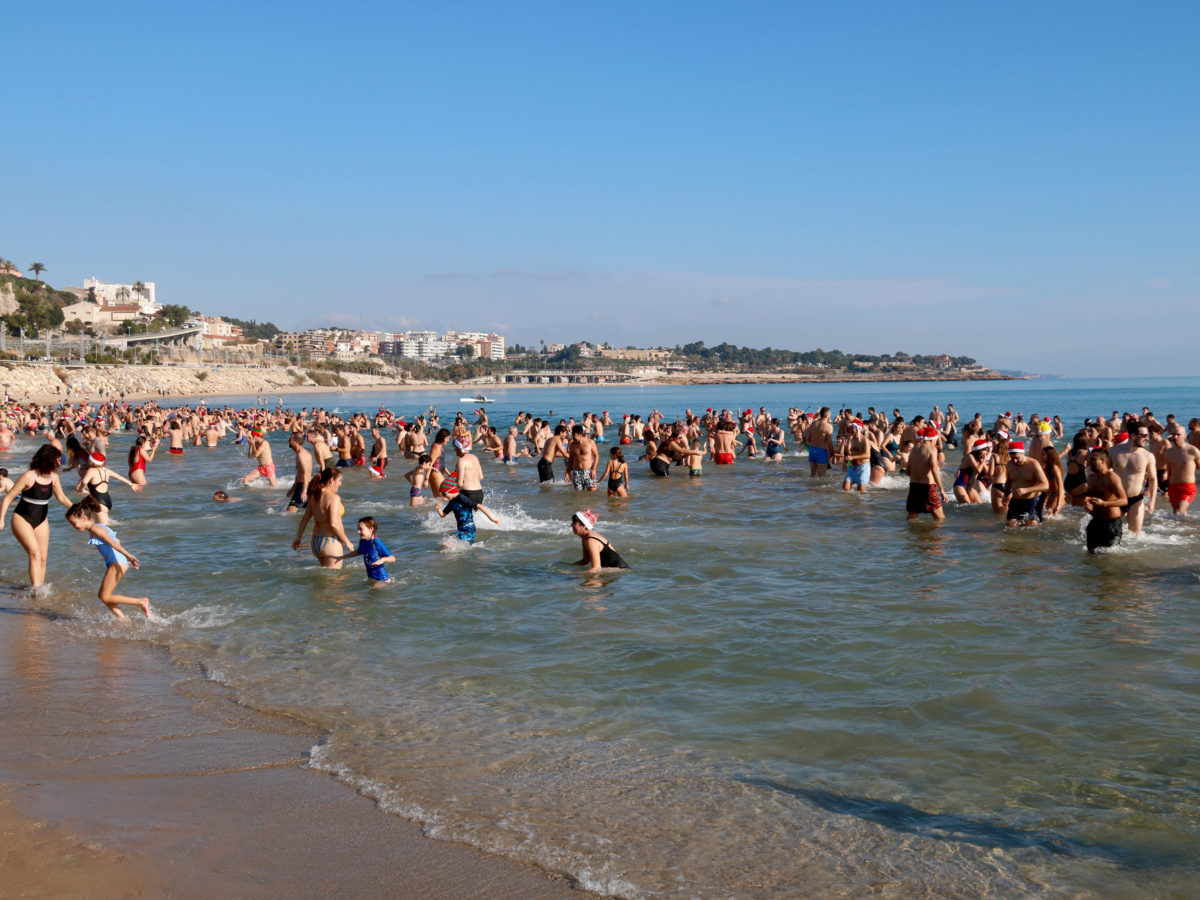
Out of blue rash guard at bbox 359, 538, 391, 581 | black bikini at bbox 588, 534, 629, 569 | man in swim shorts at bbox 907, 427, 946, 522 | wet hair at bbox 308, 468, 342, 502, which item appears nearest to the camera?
wet hair at bbox 308, 468, 342, 502

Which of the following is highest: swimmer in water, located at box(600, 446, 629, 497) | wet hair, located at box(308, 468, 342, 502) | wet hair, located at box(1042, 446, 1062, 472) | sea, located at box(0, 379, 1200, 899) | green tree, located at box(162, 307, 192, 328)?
green tree, located at box(162, 307, 192, 328)

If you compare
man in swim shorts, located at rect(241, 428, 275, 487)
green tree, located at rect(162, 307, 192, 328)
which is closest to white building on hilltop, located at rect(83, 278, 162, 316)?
green tree, located at rect(162, 307, 192, 328)

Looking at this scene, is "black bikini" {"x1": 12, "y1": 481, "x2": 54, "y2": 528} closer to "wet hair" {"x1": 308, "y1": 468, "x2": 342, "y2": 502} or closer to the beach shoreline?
"wet hair" {"x1": 308, "y1": 468, "x2": 342, "y2": 502}

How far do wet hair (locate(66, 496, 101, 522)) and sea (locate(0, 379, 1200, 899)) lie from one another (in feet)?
3.49

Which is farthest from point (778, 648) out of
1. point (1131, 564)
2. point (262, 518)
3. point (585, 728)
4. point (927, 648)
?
point (262, 518)

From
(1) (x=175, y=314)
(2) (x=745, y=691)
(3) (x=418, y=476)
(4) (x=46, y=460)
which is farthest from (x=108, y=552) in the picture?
(1) (x=175, y=314)

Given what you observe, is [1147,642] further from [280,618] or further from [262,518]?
[262,518]

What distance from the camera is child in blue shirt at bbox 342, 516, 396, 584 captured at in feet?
30.3

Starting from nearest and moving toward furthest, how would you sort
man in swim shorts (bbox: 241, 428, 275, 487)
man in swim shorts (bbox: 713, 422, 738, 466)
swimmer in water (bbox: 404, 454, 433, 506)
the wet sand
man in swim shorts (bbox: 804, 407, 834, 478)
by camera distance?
the wet sand < swimmer in water (bbox: 404, 454, 433, 506) < man in swim shorts (bbox: 241, 428, 275, 487) < man in swim shorts (bbox: 804, 407, 834, 478) < man in swim shorts (bbox: 713, 422, 738, 466)

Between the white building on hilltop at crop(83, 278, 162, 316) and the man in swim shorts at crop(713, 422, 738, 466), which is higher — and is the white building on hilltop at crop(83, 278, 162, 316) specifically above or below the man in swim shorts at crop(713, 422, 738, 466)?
above

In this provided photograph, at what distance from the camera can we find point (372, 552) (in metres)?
9.36

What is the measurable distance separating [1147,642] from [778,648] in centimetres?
306

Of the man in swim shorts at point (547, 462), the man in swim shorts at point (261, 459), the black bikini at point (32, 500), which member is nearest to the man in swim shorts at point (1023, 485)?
the man in swim shorts at point (547, 462)

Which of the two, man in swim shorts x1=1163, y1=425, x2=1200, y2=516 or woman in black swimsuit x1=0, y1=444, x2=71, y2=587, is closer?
woman in black swimsuit x1=0, y1=444, x2=71, y2=587
